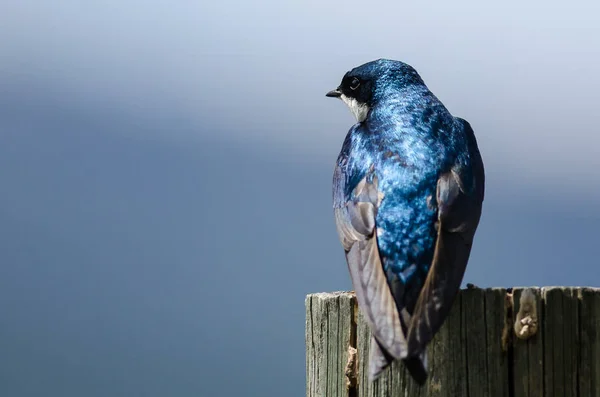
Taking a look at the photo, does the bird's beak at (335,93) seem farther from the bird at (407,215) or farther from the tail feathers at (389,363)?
the tail feathers at (389,363)

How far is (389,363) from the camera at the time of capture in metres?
2.65

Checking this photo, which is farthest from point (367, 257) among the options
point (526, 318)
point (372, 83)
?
point (372, 83)

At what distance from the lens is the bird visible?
2.72m

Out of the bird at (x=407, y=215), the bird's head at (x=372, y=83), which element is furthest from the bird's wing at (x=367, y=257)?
the bird's head at (x=372, y=83)

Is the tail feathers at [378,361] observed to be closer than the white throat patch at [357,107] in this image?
Yes

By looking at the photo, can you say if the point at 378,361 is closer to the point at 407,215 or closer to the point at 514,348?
the point at 514,348

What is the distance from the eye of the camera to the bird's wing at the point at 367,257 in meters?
2.70

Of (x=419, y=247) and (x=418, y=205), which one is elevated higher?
(x=418, y=205)

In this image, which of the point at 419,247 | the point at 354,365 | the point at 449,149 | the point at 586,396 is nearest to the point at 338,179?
the point at 449,149

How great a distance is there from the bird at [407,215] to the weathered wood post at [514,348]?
0.24 ft

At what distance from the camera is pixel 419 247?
10.1 ft

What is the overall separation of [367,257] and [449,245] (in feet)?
1.08

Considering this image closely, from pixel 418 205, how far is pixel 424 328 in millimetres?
702

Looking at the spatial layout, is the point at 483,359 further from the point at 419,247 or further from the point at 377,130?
the point at 377,130
